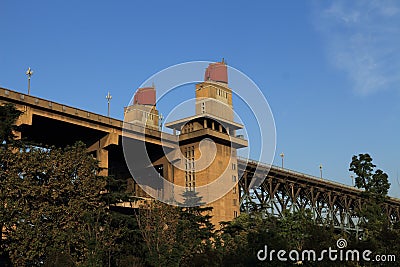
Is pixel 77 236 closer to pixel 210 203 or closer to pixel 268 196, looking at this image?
pixel 210 203

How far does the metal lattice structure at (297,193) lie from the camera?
7862cm

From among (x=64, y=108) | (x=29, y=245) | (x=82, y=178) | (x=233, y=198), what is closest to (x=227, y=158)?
(x=233, y=198)

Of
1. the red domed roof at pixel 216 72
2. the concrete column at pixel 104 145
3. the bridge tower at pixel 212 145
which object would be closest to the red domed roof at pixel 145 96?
the bridge tower at pixel 212 145

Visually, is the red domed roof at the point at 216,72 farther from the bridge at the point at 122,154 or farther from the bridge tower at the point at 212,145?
the bridge at the point at 122,154

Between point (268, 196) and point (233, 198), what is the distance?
62.7ft

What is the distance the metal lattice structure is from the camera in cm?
7862

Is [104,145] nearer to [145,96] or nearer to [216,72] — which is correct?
[216,72]

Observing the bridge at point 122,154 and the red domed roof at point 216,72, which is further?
the red domed roof at point 216,72

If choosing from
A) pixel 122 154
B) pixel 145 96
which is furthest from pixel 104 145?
pixel 145 96

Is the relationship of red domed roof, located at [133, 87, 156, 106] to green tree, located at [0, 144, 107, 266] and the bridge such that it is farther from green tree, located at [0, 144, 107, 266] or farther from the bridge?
green tree, located at [0, 144, 107, 266]

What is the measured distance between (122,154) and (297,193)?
3581 cm

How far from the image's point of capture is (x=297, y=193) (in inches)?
3642

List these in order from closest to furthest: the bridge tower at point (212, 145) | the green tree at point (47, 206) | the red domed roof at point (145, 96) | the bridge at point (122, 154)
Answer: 1. the green tree at point (47, 206)
2. the bridge at point (122, 154)
3. the bridge tower at point (212, 145)
4. the red domed roof at point (145, 96)

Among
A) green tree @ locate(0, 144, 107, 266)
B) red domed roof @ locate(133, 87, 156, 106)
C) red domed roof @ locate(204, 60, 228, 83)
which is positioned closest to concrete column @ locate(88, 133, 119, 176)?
red domed roof @ locate(204, 60, 228, 83)
